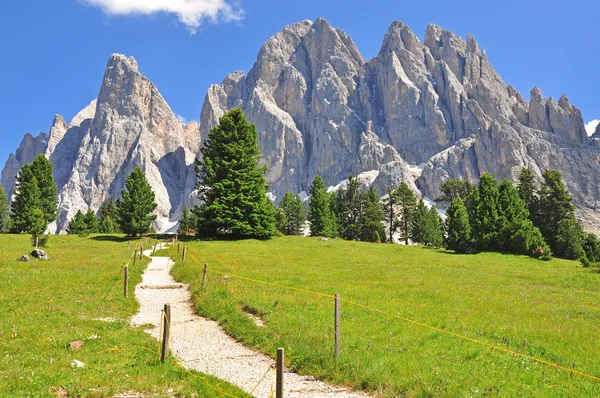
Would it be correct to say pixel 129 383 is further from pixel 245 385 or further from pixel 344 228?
pixel 344 228

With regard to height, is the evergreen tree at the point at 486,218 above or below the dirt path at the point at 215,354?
above

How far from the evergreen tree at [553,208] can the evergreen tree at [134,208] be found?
81.8m

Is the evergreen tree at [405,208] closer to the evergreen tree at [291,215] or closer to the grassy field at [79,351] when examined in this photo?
the evergreen tree at [291,215]

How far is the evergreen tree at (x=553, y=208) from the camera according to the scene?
79000mm

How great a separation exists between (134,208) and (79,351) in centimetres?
5755

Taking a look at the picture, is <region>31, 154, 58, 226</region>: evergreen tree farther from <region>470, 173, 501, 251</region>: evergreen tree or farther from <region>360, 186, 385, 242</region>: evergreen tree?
<region>470, 173, 501, 251</region>: evergreen tree

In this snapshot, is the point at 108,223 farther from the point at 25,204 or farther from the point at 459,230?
the point at 459,230

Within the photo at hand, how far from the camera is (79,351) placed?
11.2 metres

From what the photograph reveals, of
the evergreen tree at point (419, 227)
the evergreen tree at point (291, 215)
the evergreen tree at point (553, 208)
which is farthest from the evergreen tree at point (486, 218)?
the evergreen tree at point (291, 215)

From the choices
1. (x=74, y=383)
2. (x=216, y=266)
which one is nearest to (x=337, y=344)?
(x=74, y=383)

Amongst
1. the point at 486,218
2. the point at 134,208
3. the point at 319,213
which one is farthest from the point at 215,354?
the point at 319,213

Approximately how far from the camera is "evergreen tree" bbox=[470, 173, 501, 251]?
5778cm

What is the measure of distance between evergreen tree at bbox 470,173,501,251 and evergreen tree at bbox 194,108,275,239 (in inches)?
1305

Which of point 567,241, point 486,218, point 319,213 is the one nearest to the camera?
point 486,218
